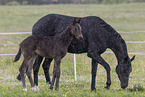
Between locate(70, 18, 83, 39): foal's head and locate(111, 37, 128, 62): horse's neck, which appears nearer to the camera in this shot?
locate(70, 18, 83, 39): foal's head

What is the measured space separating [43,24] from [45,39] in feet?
4.63

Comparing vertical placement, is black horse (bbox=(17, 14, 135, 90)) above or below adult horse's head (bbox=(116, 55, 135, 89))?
above

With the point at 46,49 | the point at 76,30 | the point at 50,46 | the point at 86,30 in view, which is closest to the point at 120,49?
→ the point at 86,30

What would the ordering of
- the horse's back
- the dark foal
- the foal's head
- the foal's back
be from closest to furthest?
the foal's head < the dark foal < the foal's back < the horse's back

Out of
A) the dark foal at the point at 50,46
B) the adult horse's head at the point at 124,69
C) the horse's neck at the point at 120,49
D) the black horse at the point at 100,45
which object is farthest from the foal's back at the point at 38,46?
the adult horse's head at the point at 124,69

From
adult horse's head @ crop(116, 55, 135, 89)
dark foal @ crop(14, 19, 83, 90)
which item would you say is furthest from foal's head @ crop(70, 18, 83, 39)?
adult horse's head @ crop(116, 55, 135, 89)

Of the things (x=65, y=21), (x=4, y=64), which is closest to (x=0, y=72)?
(x=4, y=64)

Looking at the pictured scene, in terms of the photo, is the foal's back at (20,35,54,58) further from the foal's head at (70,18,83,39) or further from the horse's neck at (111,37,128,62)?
the horse's neck at (111,37,128,62)

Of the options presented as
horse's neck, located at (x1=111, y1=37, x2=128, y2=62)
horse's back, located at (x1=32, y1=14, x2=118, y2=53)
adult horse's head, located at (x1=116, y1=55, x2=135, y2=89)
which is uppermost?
horse's back, located at (x1=32, y1=14, x2=118, y2=53)

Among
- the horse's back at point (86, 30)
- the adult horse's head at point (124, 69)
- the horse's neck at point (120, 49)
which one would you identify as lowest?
the adult horse's head at point (124, 69)

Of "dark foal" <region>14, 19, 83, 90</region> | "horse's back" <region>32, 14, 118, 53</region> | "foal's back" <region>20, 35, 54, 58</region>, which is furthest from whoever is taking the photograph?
"horse's back" <region>32, 14, 118, 53</region>

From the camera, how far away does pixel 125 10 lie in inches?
2355

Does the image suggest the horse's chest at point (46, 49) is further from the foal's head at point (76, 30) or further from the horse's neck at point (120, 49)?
the horse's neck at point (120, 49)

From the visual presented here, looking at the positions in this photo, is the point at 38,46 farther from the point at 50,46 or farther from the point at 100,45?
the point at 100,45
